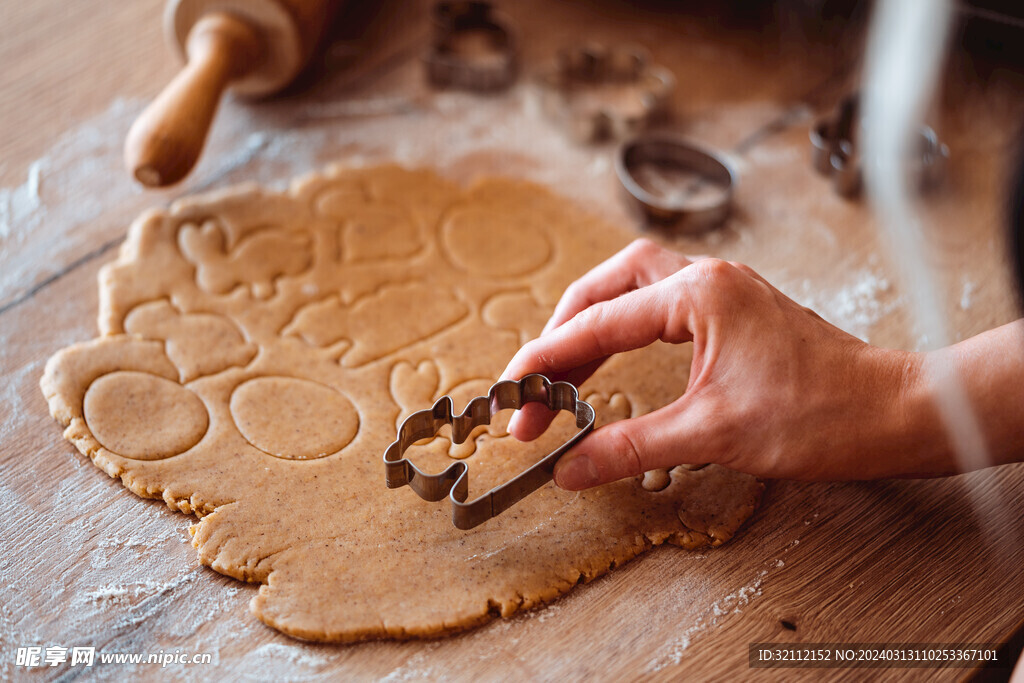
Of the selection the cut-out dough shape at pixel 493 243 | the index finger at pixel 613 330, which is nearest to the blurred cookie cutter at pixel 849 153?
the cut-out dough shape at pixel 493 243

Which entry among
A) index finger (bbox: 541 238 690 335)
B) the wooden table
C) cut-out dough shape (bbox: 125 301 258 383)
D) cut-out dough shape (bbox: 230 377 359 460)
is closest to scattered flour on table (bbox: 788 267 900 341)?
the wooden table

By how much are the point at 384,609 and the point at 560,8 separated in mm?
1417

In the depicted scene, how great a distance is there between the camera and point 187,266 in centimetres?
125

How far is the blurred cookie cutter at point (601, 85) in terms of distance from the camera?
1.56 m

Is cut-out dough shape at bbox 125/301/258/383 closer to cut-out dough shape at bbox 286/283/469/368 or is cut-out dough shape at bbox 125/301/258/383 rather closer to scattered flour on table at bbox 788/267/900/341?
cut-out dough shape at bbox 286/283/469/368

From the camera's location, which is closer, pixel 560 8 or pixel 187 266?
pixel 187 266

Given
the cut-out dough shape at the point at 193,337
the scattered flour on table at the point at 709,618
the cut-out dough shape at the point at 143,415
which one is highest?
the cut-out dough shape at the point at 193,337

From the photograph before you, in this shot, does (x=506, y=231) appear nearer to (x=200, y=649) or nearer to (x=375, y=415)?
(x=375, y=415)

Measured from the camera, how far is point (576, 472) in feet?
3.07

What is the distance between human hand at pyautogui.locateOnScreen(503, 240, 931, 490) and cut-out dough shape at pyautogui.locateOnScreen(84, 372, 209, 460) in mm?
400

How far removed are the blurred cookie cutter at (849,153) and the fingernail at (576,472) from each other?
848 millimetres

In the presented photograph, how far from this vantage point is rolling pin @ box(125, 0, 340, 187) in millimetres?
1249

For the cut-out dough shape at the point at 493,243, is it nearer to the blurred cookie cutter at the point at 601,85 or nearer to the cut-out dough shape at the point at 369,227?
the cut-out dough shape at the point at 369,227

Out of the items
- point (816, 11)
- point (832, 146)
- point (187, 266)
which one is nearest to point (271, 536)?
point (187, 266)
